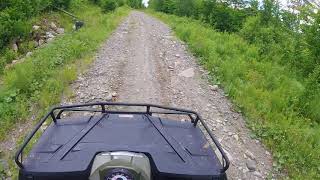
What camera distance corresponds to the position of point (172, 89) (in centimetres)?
958

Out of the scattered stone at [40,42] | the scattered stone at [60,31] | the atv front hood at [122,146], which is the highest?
the atv front hood at [122,146]

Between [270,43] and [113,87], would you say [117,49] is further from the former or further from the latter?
[270,43]

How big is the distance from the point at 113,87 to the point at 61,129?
5.43 meters

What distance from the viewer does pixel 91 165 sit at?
3.05m

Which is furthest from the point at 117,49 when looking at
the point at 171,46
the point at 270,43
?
the point at 270,43

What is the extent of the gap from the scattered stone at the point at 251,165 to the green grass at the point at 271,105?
1.30ft

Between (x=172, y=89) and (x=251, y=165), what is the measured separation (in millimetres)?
3580

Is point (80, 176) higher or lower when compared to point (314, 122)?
higher

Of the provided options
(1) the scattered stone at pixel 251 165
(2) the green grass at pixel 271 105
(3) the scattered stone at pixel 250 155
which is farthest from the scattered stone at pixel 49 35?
(1) the scattered stone at pixel 251 165

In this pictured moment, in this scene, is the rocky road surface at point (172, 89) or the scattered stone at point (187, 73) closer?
the rocky road surface at point (172, 89)

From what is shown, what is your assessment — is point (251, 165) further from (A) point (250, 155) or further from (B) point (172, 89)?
(B) point (172, 89)

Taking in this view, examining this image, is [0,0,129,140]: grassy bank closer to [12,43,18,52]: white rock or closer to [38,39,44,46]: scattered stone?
[12,43,18,52]: white rock

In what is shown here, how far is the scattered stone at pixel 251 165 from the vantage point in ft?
21.0

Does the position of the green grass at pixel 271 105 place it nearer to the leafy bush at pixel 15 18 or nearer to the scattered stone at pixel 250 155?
the scattered stone at pixel 250 155
